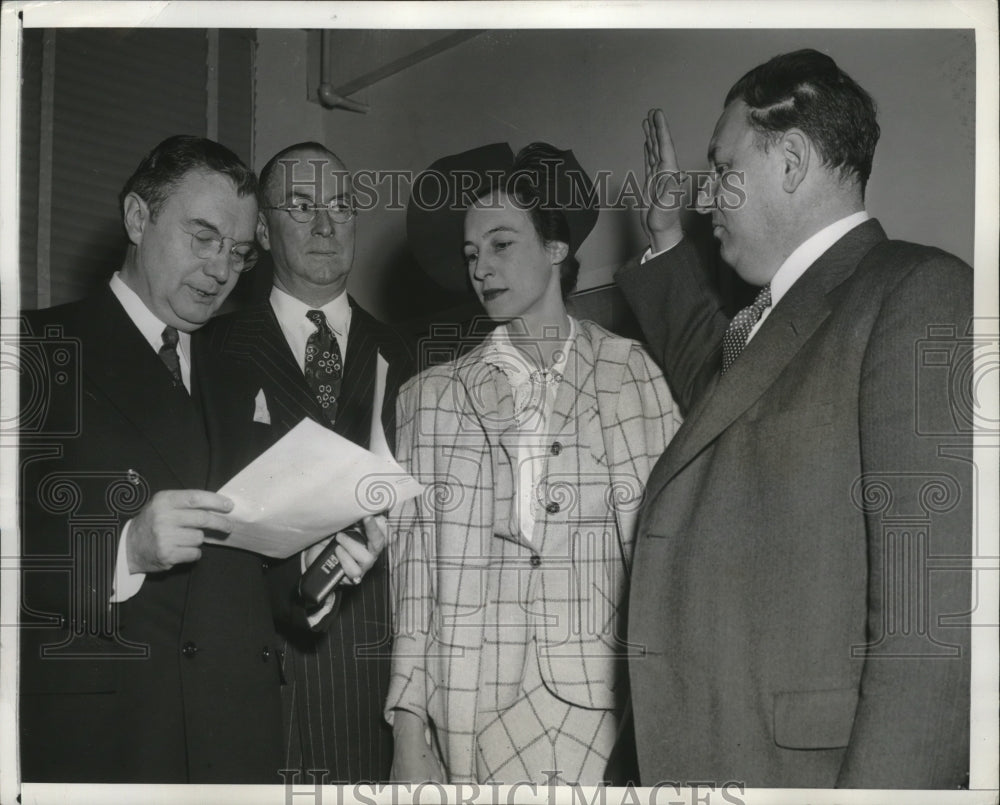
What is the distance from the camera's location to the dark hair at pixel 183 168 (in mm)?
1916

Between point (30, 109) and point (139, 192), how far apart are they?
24cm

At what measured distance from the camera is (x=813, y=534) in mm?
1582

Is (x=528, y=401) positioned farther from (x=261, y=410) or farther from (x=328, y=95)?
(x=328, y=95)

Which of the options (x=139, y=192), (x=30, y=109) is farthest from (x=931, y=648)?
(x=30, y=109)

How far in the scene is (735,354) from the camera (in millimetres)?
1734

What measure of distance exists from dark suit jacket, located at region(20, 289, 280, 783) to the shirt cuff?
0.04 feet

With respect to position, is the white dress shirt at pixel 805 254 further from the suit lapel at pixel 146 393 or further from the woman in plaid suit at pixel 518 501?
the suit lapel at pixel 146 393

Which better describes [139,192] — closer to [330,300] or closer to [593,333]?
[330,300]

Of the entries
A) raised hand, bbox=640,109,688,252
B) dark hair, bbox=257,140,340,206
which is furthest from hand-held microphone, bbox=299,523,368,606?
raised hand, bbox=640,109,688,252

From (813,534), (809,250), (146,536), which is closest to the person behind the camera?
(813,534)

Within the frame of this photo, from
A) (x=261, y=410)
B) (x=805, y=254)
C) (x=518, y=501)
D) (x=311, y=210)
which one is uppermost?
(x=311, y=210)

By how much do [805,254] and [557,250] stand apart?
42 centimetres

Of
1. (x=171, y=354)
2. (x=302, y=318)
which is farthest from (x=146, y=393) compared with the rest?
(x=302, y=318)

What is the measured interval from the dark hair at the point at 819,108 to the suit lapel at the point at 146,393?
3.44 ft
